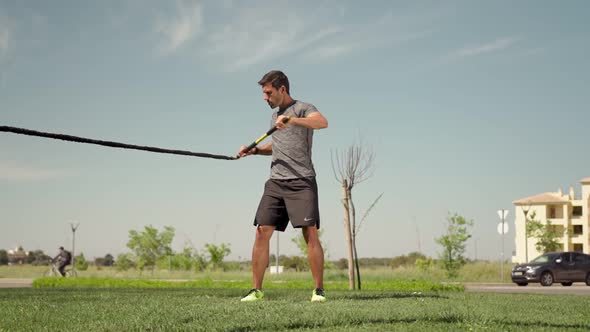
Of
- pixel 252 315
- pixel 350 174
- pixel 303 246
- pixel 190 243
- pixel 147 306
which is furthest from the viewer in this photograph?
pixel 190 243

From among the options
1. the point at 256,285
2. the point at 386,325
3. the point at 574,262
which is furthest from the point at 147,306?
the point at 574,262

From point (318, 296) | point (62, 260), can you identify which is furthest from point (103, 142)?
point (62, 260)

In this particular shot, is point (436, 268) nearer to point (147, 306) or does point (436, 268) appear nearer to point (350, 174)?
point (350, 174)

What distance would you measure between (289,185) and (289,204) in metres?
0.20

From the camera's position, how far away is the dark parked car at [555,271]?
27.4 metres

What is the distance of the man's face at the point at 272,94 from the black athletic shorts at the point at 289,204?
826 mm

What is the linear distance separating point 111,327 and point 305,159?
2.85 metres

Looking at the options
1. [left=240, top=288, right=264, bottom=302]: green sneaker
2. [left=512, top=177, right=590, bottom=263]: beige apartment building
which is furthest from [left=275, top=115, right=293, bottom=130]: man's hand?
[left=512, top=177, right=590, bottom=263]: beige apartment building

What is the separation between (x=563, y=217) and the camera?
255 feet

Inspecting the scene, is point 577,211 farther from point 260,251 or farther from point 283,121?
point 283,121

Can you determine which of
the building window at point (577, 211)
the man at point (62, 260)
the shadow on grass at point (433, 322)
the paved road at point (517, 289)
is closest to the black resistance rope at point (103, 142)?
the shadow on grass at point (433, 322)

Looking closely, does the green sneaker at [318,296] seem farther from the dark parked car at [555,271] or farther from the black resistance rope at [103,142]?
the dark parked car at [555,271]

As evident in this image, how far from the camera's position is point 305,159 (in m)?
7.17

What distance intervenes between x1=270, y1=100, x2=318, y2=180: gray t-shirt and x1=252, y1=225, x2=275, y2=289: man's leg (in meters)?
0.57
